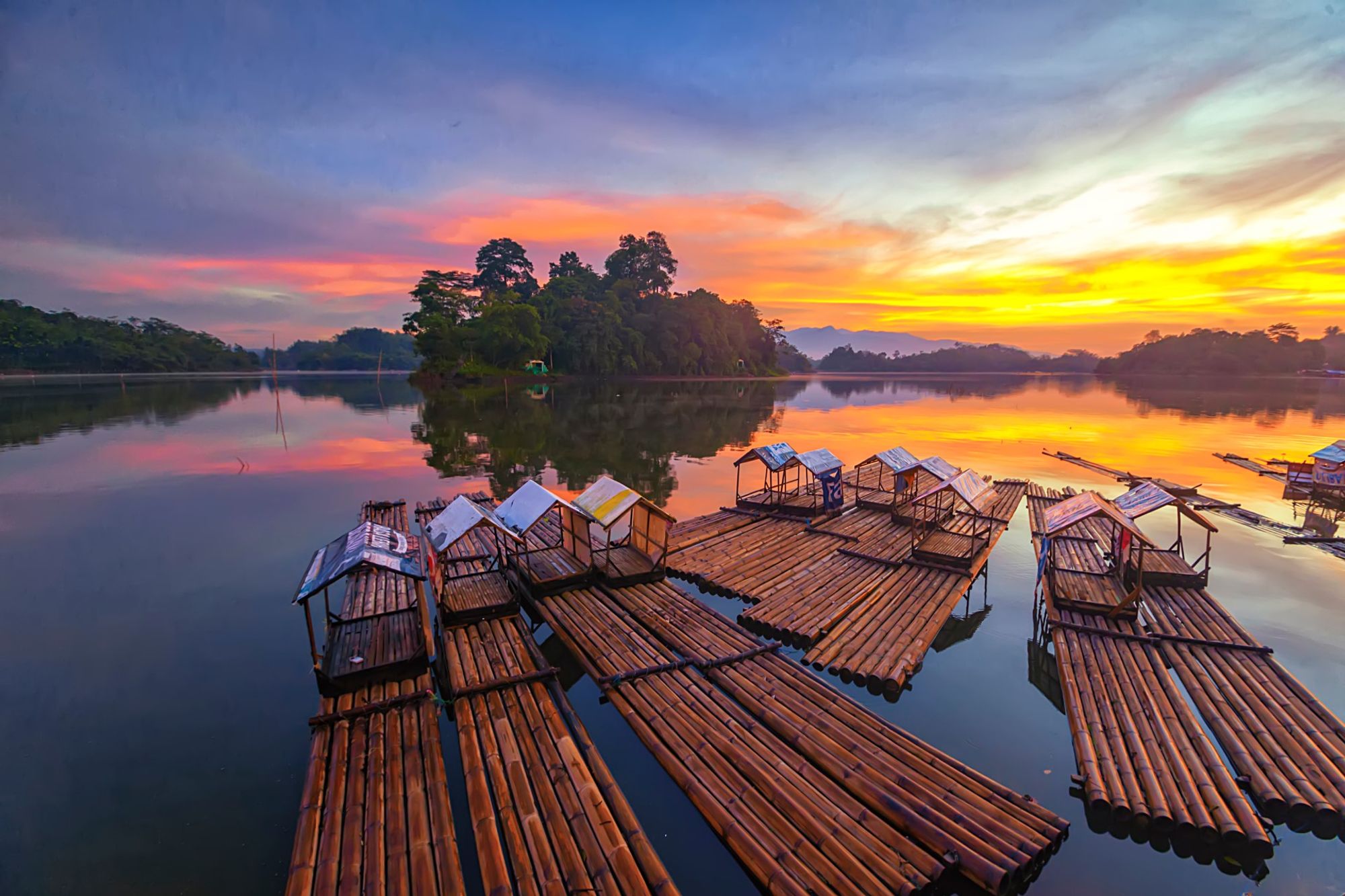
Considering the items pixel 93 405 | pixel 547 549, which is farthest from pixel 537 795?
pixel 93 405

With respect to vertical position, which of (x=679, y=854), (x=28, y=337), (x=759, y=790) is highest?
(x=28, y=337)

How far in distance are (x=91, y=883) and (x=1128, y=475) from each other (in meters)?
42.7

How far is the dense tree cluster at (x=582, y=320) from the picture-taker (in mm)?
91688

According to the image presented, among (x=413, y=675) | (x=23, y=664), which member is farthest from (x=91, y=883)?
(x=23, y=664)

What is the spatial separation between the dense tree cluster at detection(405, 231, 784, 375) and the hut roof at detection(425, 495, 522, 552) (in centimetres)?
7749

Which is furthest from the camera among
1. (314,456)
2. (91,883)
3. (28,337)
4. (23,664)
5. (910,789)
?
(28,337)

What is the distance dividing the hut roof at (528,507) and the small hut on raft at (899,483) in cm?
1350

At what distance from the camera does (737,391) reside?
94.8 meters

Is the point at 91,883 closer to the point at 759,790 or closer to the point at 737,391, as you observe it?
the point at 759,790

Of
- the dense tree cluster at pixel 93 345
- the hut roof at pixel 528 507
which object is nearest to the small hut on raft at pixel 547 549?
the hut roof at pixel 528 507

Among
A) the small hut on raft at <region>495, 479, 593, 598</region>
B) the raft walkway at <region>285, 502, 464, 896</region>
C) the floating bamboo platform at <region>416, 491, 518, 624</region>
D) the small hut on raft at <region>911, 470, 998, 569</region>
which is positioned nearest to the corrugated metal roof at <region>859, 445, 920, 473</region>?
the small hut on raft at <region>911, 470, 998, 569</region>

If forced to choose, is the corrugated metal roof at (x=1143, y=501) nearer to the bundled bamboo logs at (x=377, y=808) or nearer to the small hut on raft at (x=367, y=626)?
the bundled bamboo logs at (x=377, y=808)

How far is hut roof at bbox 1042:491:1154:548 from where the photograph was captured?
14328 mm

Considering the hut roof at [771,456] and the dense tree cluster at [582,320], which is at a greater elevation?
the dense tree cluster at [582,320]
